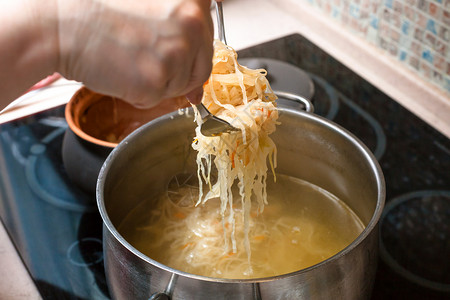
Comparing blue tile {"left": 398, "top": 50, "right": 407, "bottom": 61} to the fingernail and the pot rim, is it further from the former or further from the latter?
the fingernail

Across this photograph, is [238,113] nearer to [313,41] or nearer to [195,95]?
[195,95]

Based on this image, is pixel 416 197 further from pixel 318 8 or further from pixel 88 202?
pixel 318 8

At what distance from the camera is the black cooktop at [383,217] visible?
1100mm

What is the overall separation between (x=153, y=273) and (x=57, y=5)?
387mm

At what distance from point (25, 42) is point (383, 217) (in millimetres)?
884

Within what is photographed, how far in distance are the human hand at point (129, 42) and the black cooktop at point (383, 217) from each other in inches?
23.1

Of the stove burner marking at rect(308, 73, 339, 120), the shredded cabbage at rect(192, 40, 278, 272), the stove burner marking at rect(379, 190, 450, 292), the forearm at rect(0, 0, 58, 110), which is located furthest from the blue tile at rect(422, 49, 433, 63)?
the forearm at rect(0, 0, 58, 110)

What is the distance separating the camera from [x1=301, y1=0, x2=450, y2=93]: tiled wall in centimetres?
144

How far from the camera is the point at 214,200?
1.17 m

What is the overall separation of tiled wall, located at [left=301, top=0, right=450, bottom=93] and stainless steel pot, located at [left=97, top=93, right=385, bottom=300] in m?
0.54

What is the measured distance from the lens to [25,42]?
2.10ft

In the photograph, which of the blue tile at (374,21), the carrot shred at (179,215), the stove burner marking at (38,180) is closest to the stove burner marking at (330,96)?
the blue tile at (374,21)

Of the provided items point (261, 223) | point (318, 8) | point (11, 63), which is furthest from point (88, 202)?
point (318, 8)

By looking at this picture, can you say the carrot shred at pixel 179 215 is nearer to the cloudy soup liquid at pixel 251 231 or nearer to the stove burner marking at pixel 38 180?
the cloudy soup liquid at pixel 251 231
